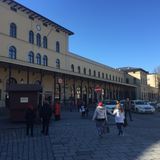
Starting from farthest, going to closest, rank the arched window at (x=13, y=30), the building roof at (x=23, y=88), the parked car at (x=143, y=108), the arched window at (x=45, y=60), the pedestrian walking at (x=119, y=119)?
the arched window at (x=45, y=60) < the arched window at (x=13, y=30) < the parked car at (x=143, y=108) < the building roof at (x=23, y=88) < the pedestrian walking at (x=119, y=119)

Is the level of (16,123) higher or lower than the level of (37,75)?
lower

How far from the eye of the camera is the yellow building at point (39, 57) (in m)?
37.4

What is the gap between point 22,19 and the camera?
43469 mm

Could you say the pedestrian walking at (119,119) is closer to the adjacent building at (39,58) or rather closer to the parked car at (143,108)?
the adjacent building at (39,58)

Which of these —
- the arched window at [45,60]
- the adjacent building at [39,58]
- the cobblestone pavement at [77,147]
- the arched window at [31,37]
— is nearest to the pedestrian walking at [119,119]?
the cobblestone pavement at [77,147]

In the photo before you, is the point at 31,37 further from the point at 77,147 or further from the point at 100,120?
the point at 77,147

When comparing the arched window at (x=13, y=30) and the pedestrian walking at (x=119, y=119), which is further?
the arched window at (x=13, y=30)

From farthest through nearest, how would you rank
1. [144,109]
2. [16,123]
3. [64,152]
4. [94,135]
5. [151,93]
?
[151,93], [144,109], [16,123], [94,135], [64,152]

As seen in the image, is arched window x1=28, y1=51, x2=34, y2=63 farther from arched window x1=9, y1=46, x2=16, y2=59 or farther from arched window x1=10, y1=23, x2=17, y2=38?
arched window x1=10, y1=23, x2=17, y2=38

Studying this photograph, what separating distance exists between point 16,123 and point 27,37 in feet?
85.3

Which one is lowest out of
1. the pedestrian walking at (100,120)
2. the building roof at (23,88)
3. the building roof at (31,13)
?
the pedestrian walking at (100,120)

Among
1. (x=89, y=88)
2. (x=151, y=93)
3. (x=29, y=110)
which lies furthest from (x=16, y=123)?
(x=151, y=93)

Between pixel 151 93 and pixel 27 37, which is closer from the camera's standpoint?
pixel 27 37

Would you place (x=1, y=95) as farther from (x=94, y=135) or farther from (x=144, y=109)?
(x=94, y=135)
